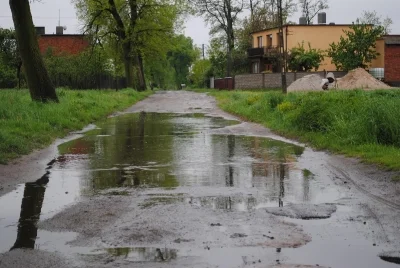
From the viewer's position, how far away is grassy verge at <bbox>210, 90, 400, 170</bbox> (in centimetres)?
1193

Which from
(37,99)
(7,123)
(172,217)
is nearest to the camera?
(172,217)

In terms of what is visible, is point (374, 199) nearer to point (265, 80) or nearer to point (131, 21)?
point (265, 80)

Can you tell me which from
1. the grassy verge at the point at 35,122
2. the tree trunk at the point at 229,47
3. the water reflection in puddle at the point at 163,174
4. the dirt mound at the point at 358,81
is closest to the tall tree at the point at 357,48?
the dirt mound at the point at 358,81

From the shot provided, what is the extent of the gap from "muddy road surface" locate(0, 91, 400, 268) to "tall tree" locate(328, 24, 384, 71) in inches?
1666

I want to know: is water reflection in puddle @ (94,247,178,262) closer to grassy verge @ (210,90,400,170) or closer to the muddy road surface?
the muddy road surface

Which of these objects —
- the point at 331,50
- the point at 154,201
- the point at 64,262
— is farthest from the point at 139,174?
the point at 331,50

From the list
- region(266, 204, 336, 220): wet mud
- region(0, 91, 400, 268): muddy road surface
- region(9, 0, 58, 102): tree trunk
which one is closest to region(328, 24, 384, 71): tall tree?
region(9, 0, 58, 102): tree trunk

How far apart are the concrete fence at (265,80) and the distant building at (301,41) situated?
15.6 ft

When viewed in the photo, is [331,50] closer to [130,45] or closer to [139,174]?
[130,45]

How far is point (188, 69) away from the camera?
136 meters

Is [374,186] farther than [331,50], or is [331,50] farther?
[331,50]

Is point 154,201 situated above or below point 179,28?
below

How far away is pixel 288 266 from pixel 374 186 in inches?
168

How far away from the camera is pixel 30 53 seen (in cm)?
2188
